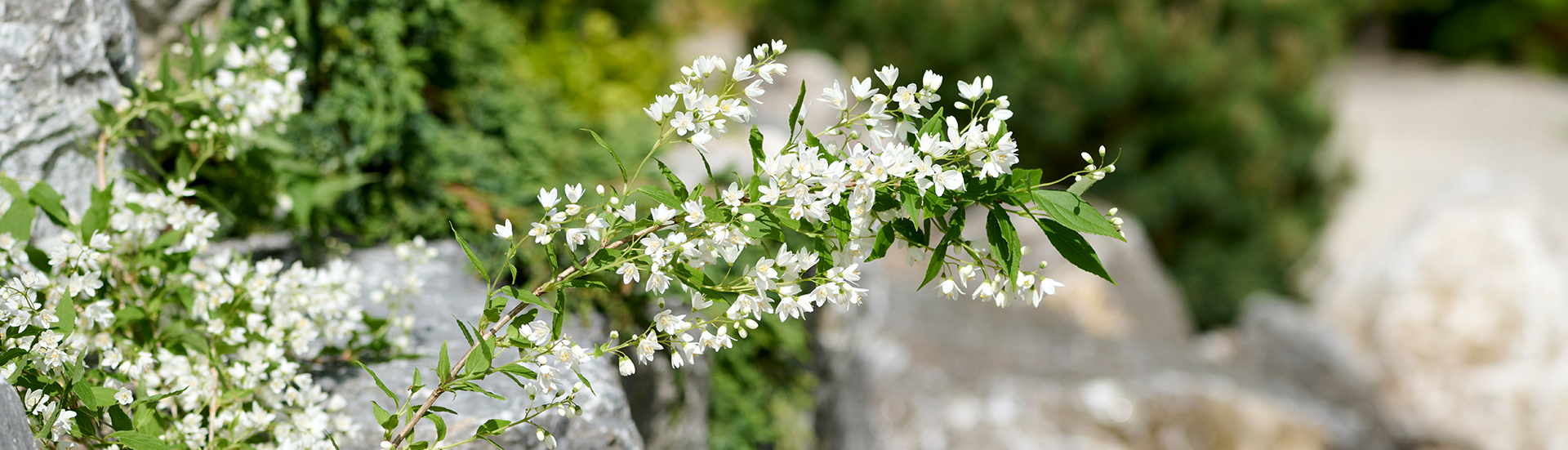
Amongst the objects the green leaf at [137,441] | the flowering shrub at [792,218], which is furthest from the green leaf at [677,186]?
the green leaf at [137,441]

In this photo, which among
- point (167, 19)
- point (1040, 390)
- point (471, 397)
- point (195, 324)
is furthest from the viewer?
point (1040, 390)

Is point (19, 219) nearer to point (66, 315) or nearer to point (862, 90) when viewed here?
point (66, 315)

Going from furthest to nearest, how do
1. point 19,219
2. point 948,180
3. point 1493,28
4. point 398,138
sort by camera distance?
1. point 1493,28
2. point 398,138
3. point 19,219
4. point 948,180

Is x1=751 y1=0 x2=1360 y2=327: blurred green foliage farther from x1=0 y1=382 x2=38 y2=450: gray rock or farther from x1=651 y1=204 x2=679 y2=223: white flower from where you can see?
x1=0 y1=382 x2=38 y2=450: gray rock

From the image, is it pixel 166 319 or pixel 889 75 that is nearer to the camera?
pixel 889 75

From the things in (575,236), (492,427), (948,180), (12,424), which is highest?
(948,180)

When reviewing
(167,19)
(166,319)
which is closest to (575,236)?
(166,319)

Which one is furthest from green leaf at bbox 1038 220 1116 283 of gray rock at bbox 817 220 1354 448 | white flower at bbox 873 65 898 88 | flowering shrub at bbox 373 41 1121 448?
gray rock at bbox 817 220 1354 448

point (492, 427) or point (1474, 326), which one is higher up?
point (1474, 326)
